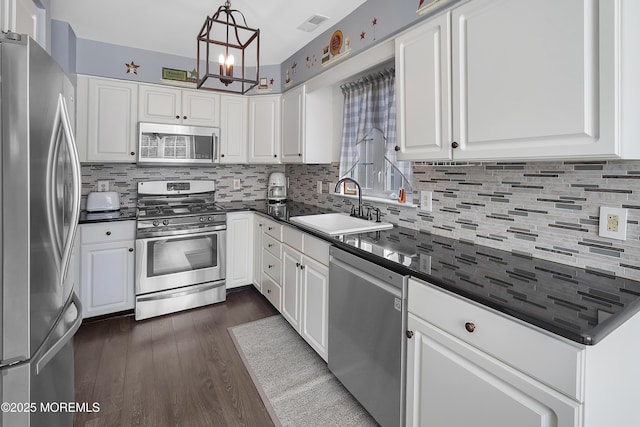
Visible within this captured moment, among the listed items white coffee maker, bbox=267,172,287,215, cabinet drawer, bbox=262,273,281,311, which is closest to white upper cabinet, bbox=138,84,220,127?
white coffee maker, bbox=267,172,287,215

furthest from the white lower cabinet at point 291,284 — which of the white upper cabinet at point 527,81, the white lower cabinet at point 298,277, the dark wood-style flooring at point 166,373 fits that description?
the white upper cabinet at point 527,81

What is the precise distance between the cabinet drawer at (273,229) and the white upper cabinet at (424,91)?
1284 mm

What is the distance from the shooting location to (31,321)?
102 cm

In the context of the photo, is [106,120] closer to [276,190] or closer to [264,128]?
[264,128]

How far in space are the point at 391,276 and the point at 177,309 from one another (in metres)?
2.29

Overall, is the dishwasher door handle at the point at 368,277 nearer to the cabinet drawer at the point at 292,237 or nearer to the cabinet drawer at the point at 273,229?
the cabinet drawer at the point at 292,237

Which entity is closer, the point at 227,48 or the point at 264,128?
the point at 227,48

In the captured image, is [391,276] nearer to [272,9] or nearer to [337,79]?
[337,79]

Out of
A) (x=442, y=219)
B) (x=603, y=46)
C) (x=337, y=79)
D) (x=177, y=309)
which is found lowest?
(x=177, y=309)

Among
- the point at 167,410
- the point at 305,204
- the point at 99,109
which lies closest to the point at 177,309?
the point at 167,410

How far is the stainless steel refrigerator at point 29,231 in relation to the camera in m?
0.97

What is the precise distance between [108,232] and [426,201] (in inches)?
101

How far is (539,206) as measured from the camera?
1495 mm

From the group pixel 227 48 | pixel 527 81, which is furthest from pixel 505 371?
pixel 227 48
